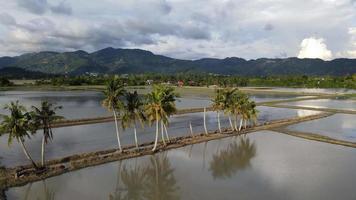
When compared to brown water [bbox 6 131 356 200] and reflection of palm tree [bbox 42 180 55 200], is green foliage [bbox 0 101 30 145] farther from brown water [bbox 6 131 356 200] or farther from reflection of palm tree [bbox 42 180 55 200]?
reflection of palm tree [bbox 42 180 55 200]

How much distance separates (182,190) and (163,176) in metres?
4.87

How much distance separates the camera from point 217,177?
36.6 m

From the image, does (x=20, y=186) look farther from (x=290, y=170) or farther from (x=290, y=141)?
(x=290, y=141)

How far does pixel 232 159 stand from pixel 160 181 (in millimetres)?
12858

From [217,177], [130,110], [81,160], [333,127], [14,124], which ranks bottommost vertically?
[333,127]

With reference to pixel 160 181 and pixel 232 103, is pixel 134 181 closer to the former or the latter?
pixel 160 181

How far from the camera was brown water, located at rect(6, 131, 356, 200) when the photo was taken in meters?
31.1

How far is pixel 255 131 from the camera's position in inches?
2515

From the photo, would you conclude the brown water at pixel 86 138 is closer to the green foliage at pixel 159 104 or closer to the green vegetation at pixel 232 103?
the green vegetation at pixel 232 103

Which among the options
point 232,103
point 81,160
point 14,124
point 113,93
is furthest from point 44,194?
point 232,103

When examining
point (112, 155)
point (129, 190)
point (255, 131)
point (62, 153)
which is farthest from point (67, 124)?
point (129, 190)

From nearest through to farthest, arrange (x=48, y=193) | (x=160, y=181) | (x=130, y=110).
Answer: (x=48, y=193) → (x=160, y=181) → (x=130, y=110)

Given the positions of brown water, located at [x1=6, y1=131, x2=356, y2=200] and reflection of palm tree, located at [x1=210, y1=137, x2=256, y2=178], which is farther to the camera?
reflection of palm tree, located at [x1=210, y1=137, x2=256, y2=178]

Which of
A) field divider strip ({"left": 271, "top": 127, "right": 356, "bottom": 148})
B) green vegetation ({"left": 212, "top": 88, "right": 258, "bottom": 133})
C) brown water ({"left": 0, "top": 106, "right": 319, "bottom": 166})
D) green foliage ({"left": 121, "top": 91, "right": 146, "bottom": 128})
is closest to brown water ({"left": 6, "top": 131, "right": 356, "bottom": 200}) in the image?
field divider strip ({"left": 271, "top": 127, "right": 356, "bottom": 148})
